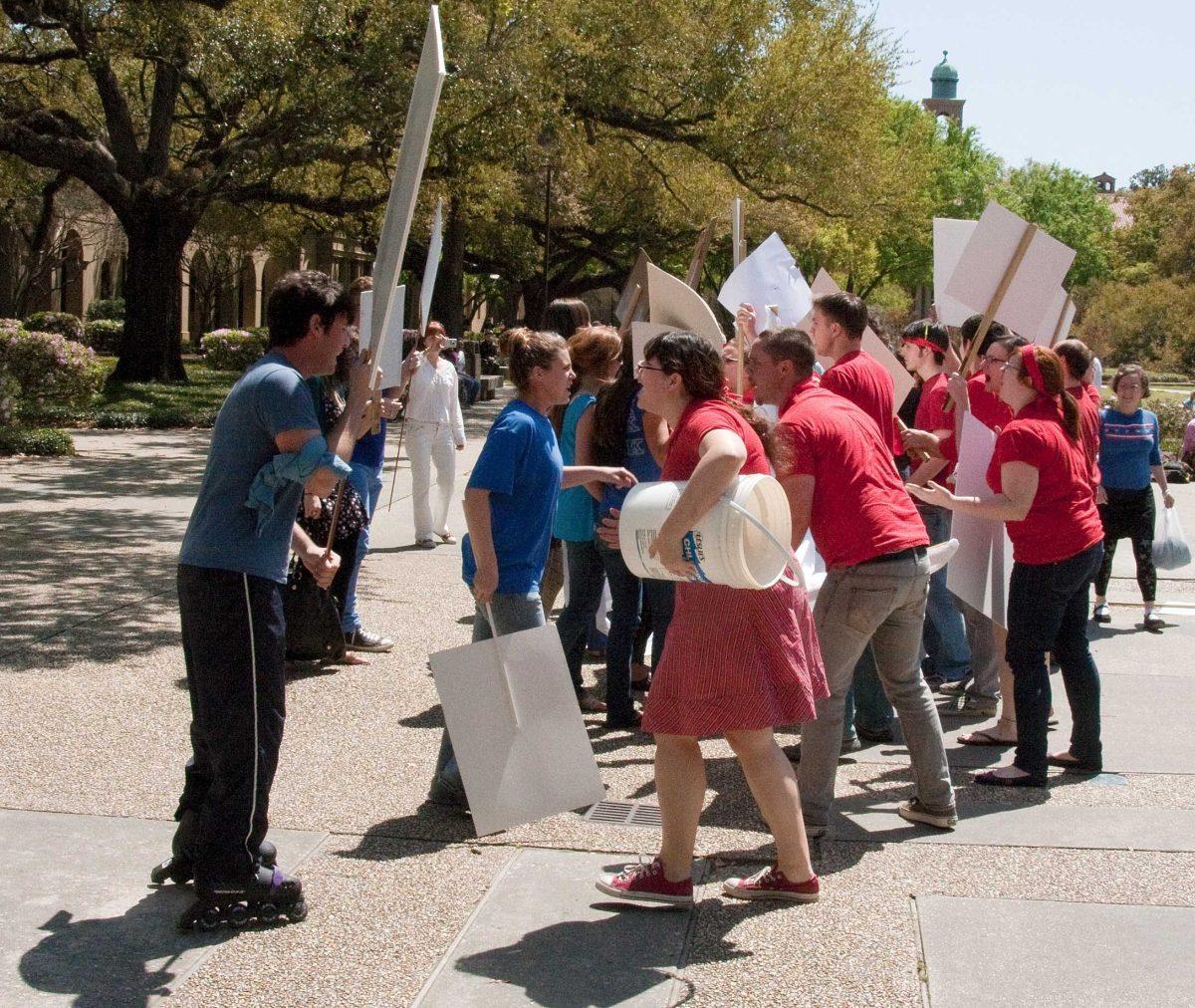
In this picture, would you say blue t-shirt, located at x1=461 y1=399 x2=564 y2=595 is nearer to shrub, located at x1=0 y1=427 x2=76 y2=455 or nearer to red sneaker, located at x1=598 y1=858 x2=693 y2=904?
red sneaker, located at x1=598 y1=858 x2=693 y2=904

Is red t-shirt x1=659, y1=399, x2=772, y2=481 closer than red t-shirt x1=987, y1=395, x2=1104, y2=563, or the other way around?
red t-shirt x1=659, y1=399, x2=772, y2=481

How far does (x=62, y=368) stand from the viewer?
65.7 feet

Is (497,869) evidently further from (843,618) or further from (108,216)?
(108,216)

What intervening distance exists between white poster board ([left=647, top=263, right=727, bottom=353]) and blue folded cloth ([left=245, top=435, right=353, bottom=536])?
5.03ft

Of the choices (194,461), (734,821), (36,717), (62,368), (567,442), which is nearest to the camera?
(734,821)

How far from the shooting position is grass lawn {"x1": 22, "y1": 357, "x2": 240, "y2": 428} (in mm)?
19734

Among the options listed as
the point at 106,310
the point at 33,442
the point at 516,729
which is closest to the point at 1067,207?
the point at 106,310

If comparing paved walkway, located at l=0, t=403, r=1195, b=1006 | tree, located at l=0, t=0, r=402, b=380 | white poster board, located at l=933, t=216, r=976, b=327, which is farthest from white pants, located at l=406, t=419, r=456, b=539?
tree, located at l=0, t=0, r=402, b=380

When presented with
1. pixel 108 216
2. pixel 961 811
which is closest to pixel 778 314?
pixel 961 811

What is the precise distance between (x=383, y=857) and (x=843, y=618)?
5.47 feet

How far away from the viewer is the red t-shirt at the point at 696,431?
3.90m

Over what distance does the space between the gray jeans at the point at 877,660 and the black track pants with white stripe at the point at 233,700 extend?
182 cm

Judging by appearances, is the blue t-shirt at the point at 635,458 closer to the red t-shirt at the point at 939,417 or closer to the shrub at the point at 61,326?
the red t-shirt at the point at 939,417

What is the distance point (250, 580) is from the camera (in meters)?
3.86
